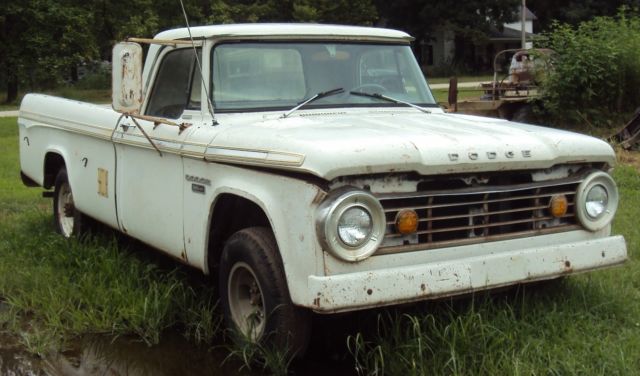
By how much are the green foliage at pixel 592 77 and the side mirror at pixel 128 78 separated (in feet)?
32.6

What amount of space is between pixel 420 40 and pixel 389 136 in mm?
47813

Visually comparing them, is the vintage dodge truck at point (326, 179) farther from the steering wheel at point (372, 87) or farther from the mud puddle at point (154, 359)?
the mud puddle at point (154, 359)

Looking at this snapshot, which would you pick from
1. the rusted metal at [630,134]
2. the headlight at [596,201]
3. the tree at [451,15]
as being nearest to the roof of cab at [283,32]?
the headlight at [596,201]

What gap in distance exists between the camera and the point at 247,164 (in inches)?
158

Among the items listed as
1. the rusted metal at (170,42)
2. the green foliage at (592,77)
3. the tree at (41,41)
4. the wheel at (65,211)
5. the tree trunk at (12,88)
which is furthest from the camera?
the tree trunk at (12,88)

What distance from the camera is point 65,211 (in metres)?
6.80

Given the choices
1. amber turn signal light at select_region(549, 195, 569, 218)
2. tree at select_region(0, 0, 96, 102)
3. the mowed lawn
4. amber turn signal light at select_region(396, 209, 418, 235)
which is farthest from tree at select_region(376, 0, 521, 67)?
amber turn signal light at select_region(396, 209, 418, 235)

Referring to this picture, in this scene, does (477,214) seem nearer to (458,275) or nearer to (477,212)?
(477,212)

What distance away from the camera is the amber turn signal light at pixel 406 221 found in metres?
3.73

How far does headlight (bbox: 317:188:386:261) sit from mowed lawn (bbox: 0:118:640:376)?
1.80 ft

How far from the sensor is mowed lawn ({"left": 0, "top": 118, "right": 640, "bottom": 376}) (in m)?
3.82

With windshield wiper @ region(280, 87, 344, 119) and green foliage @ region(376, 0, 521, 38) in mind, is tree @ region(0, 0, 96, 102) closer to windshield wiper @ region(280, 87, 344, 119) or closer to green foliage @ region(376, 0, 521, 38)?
green foliage @ region(376, 0, 521, 38)

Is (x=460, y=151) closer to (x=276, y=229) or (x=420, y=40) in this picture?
(x=276, y=229)

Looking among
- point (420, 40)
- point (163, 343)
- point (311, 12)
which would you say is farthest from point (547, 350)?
point (420, 40)
